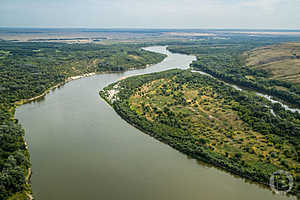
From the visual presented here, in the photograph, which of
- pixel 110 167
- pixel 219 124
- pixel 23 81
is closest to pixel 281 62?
pixel 219 124

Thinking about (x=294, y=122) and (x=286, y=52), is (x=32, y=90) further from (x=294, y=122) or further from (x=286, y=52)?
(x=286, y=52)

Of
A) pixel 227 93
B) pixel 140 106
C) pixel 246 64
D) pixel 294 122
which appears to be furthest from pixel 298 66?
pixel 140 106

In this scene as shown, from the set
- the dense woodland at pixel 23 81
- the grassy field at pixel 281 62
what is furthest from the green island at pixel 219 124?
the grassy field at pixel 281 62

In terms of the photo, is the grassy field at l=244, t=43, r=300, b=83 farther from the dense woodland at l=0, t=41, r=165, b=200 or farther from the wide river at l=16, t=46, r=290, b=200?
the wide river at l=16, t=46, r=290, b=200

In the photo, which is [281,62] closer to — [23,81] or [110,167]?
[110,167]

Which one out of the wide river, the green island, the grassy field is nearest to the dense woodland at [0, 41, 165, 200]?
the wide river
